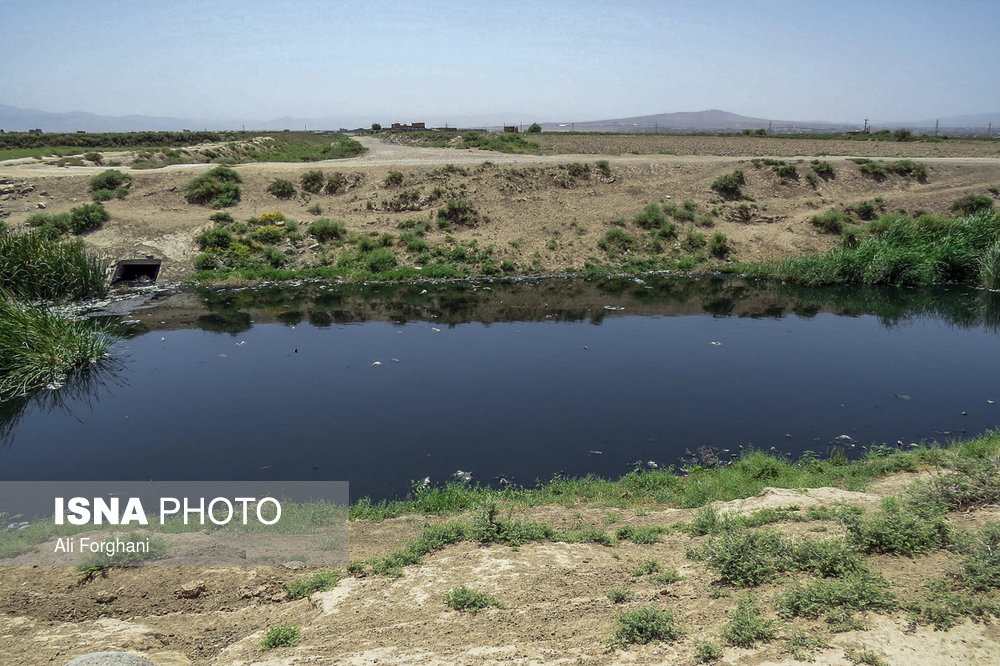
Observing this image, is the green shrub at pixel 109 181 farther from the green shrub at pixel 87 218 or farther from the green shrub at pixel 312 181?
the green shrub at pixel 312 181

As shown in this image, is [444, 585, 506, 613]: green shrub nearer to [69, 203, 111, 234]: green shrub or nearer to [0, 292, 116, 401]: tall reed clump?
[0, 292, 116, 401]: tall reed clump

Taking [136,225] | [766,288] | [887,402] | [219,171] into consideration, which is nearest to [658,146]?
[766,288]

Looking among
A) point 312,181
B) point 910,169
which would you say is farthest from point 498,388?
point 910,169

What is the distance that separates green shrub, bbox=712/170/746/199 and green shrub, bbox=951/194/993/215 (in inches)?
420

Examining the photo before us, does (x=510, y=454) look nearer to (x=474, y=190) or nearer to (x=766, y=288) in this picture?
(x=766, y=288)

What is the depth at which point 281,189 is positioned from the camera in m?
37.2

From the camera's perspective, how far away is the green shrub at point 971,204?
3362cm

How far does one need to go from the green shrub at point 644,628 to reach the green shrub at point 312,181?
34896 mm

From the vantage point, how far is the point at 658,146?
194 feet

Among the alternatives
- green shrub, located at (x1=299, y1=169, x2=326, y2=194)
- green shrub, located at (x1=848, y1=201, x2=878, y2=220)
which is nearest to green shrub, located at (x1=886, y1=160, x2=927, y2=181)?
green shrub, located at (x1=848, y1=201, x2=878, y2=220)

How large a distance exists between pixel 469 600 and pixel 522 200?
31.0 meters

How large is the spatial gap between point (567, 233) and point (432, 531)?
86.4 feet

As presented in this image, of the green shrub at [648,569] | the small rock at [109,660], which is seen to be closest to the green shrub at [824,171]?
the green shrub at [648,569]

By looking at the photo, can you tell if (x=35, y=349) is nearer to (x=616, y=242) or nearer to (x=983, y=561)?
(x=983, y=561)
